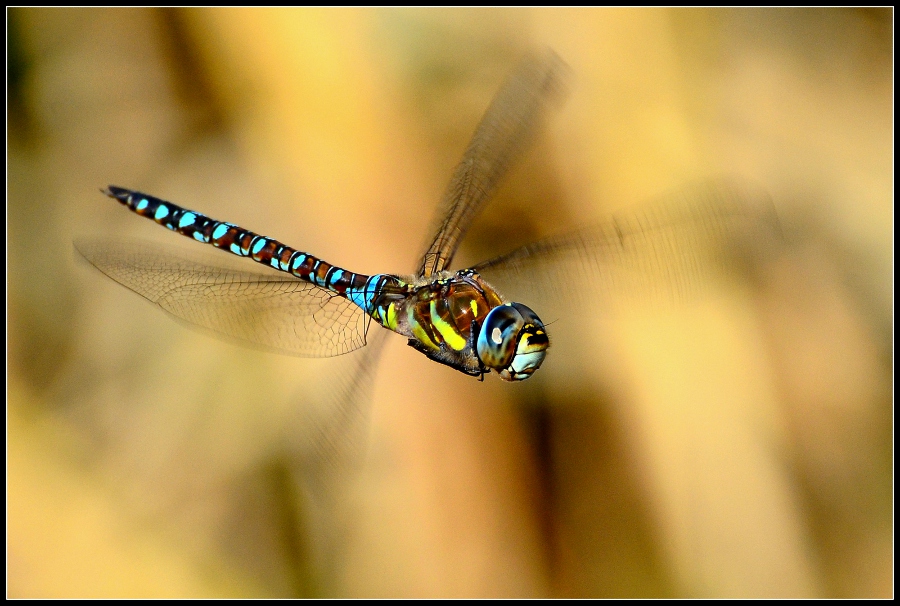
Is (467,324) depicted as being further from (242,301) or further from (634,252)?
(242,301)

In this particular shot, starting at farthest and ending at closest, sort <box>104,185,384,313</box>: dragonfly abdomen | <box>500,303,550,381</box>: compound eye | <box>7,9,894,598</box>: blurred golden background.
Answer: <box>7,9,894,598</box>: blurred golden background, <box>104,185,384,313</box>: dragonfly abdomen, <box>500,303,550,381</box>: compound eye

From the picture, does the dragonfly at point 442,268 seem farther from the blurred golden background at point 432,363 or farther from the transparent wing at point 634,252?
the blurred golden background at point 432,363

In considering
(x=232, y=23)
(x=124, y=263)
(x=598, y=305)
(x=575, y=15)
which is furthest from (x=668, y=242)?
(x=232, y=23)

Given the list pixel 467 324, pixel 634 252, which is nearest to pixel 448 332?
pixel 467 324

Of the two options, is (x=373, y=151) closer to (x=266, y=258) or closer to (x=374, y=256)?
(x=374, y=256)

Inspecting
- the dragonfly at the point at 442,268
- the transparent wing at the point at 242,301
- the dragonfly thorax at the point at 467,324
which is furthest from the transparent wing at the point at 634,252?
the transparent wing at the point at 242,301

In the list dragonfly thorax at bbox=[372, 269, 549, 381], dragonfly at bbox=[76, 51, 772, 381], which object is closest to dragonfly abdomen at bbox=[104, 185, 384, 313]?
dragonfly at bbox=[76, 51, 772, 381]

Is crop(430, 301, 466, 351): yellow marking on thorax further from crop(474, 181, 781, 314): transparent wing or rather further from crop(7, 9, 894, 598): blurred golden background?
crop(7, 9, 894, 598): blurred golden background
